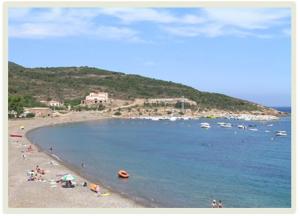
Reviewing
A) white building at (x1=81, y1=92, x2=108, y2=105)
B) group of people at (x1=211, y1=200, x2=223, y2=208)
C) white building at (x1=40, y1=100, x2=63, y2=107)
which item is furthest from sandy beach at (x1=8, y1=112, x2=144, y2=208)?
white building at (x1=81, y1=92, x2=108, y2=105)

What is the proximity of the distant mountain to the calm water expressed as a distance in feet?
167

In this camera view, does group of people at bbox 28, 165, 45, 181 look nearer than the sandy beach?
No

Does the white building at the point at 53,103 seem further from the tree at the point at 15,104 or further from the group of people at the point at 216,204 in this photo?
the group of people at the point at 216,204

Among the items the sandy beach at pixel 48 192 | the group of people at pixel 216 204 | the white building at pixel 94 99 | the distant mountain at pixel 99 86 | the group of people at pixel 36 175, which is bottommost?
the group of people at pixel 216 204

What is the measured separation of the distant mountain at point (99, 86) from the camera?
108m

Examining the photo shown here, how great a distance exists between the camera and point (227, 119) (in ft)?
339

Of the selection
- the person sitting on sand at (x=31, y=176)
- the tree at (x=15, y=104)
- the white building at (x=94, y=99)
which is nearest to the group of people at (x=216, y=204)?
the person sitting on sand at (x=31, y=176)

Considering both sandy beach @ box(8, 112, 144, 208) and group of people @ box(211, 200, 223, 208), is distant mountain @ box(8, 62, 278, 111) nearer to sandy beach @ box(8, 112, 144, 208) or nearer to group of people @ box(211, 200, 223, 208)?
sandy beach @ box(8, 112, 144, 208)

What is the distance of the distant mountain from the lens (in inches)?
4264

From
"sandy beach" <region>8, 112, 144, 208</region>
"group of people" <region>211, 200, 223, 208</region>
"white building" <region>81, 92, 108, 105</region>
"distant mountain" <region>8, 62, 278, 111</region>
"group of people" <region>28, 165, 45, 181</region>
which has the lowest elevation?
"group of people" <region>211, 200, 223, 208</region>

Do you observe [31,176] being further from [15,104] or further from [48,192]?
[15,104]

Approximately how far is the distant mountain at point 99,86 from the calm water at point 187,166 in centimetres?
5077

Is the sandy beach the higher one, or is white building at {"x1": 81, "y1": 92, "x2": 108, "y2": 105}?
white building at {"x1": 81, "y1": 92, "x2": 108, "y2": 105}

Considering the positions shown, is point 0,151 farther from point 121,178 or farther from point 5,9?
point 121,178
